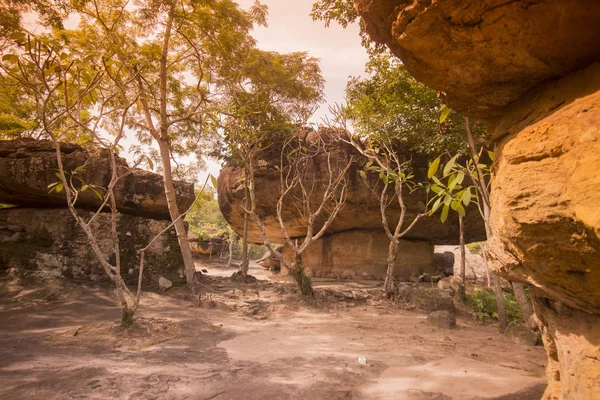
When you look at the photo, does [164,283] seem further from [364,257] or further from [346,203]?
[364,257]

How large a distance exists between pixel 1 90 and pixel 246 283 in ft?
31.2

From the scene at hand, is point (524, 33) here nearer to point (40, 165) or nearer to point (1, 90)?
point (40, 165)

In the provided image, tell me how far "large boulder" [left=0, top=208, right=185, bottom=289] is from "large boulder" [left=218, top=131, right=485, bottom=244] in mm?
4159

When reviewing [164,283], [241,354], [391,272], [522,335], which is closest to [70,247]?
[164,283]

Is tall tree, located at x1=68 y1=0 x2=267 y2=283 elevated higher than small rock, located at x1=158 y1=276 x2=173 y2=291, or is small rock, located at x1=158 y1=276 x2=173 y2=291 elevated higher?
tall tree, located at x1=68 y1=0 x2=267 y2=283

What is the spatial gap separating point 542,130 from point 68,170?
11.0 meters

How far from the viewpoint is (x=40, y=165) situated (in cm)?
877

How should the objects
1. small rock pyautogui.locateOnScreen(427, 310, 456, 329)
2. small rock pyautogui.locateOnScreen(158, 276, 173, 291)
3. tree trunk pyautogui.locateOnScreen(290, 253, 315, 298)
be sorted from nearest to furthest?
small rock pyautogui.locateOnScreen(427, 310, 456, 329) → tree trunk pyautogui.locateOnScreen(290, 253, 315, 298) → small rock pyautogui.locateOnScreen(158, 276, 173, 291)

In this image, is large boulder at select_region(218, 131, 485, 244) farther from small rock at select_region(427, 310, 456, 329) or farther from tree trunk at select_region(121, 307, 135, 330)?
tree trunk at select_region(121, 307, 135, 330)

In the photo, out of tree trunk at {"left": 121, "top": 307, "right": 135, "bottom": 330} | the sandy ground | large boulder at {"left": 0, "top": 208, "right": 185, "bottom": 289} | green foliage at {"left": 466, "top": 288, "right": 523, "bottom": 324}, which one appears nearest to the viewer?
the sandy ground

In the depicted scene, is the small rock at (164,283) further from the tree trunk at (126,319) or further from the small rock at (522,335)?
the small rock at (522,335)

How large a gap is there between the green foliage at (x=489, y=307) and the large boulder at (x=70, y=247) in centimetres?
864

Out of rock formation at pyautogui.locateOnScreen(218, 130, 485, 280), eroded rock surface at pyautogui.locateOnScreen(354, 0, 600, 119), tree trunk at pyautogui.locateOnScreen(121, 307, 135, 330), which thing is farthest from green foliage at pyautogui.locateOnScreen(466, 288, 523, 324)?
tree trunk at pyautogui.locateOnScreen(121, 307, 135, 330)

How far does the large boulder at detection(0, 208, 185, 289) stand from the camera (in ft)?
26.9
